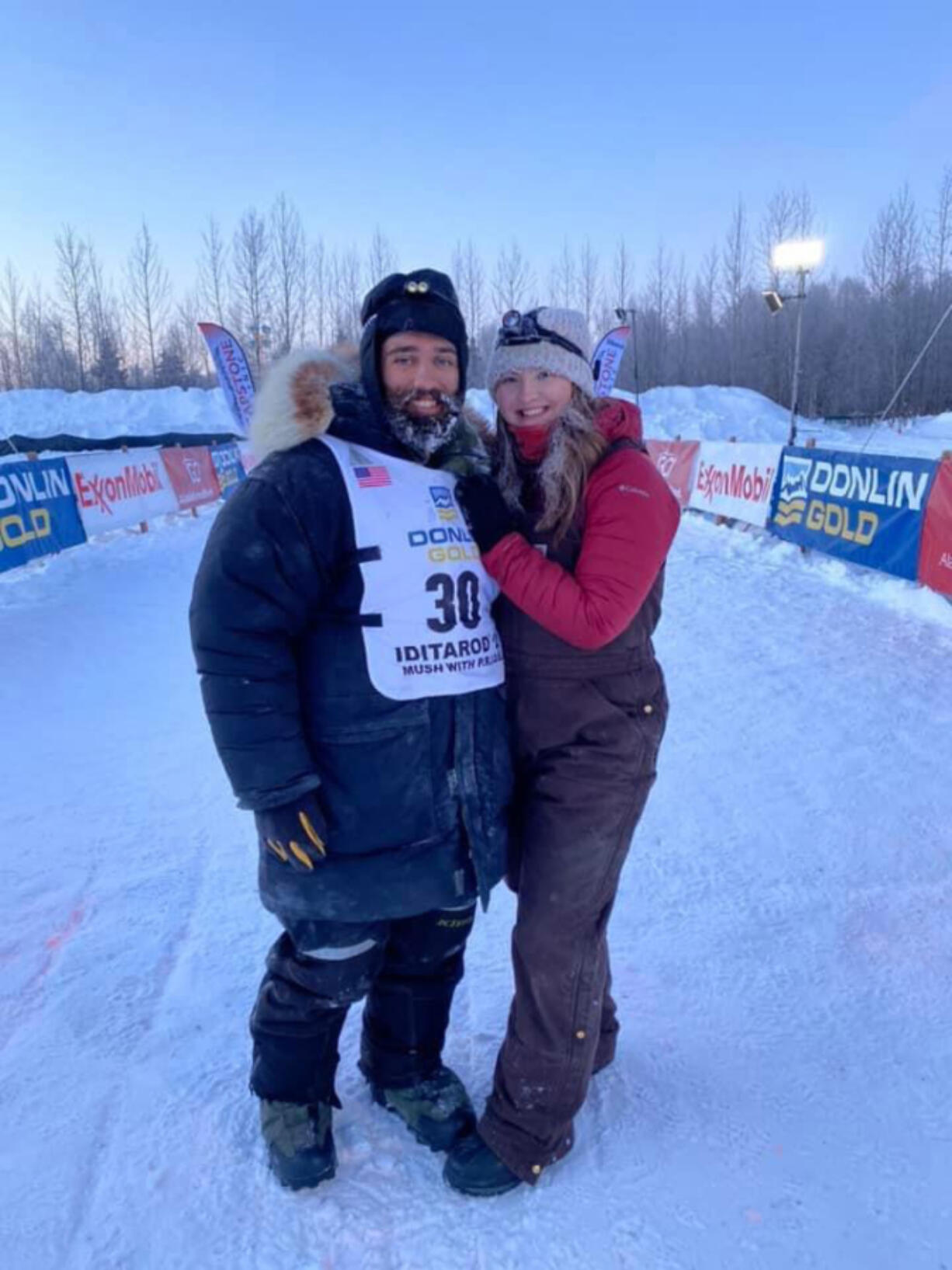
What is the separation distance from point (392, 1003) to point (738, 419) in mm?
38588

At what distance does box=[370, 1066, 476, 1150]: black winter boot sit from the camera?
2047 mm

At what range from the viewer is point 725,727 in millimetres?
4816

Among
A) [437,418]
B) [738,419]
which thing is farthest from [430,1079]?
[738,419]

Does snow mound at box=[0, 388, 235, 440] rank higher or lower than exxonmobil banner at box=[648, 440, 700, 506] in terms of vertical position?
higher

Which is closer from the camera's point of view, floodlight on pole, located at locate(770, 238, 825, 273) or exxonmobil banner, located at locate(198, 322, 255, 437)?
exxonmobil banner, located at locate(198, 322, 255, 437)

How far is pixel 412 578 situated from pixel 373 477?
9.0 inches

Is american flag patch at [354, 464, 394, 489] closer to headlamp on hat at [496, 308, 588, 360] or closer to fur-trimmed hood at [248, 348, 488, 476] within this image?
fur-trimmed hood at [248, 348, 488, 476]

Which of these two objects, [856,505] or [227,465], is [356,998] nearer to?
[856,505]

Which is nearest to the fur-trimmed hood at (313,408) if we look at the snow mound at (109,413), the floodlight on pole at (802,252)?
the floodlight on pole at (802,252)

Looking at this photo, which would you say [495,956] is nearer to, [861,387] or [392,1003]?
[392,1003]

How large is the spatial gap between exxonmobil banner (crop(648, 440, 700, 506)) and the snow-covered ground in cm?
1645

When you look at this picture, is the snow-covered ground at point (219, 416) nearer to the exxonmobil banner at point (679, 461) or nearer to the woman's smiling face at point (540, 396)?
the exxonmobil banner at point (679, 461)

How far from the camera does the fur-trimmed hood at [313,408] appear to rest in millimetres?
1772

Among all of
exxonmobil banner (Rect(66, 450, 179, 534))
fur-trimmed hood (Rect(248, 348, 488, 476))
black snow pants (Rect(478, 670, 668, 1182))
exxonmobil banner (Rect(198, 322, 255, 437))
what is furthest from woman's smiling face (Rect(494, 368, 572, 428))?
exxonmobil banner (Rect(198, 322, 255, 437))
